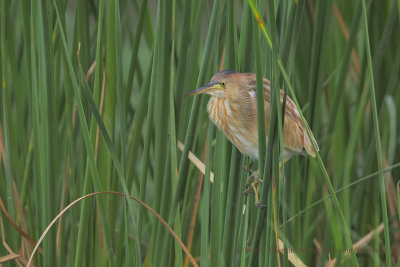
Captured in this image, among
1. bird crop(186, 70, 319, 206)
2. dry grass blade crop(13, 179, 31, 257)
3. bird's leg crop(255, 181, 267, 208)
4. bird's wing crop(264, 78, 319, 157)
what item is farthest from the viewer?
dry grass blade crop(13, 179, 31, 257)

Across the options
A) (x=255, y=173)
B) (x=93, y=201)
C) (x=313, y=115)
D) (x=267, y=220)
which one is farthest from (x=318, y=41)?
(x=93, y=201)

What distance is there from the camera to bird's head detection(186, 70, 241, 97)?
936 millimetres

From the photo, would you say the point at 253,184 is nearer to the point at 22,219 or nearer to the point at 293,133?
the point at 293,133

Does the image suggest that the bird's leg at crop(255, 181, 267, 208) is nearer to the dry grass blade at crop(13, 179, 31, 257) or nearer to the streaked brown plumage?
the streaked brown plumage

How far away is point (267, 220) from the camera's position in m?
0.87

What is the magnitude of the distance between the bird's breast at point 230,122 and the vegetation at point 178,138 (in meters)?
0.03

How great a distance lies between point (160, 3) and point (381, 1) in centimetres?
70

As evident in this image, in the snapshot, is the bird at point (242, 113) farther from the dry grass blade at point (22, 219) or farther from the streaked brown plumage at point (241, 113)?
the dry grass blade at point (22, 219)

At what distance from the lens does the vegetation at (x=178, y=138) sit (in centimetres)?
87

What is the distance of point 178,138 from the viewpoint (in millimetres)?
1111

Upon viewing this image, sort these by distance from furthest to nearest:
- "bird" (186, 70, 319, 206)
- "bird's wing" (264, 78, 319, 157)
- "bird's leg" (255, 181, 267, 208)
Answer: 1. "bird's wing" (264, 78, 319, 157)
2. "bird" (186, 70, 319, 206)
3. "bird's leg" (255, 181, 267, 208)

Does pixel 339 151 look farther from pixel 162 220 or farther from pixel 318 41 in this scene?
pixel 162 220

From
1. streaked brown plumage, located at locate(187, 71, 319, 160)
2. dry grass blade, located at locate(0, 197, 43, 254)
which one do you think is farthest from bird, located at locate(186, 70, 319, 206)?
dry grass blade, located at locate(0, 197, 43, 254)

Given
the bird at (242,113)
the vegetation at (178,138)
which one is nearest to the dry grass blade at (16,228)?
the vegetation at (178,138)
